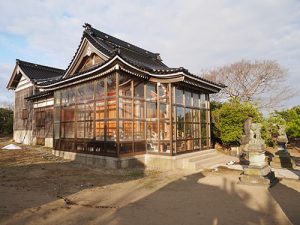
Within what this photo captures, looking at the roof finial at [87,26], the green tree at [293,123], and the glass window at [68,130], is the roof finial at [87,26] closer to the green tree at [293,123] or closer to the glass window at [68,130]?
the glass window at [68,130]

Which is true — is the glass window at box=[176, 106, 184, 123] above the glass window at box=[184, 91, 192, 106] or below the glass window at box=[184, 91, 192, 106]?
below

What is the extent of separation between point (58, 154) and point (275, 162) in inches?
521

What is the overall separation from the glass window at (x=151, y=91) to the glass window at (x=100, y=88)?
94.1 inches

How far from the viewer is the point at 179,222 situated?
16.8 feet

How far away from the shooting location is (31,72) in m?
24.5

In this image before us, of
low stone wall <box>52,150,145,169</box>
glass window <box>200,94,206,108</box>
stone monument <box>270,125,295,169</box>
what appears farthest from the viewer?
glass window <box>200,94,206,108</box>

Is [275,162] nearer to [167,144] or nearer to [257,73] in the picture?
[167,144]

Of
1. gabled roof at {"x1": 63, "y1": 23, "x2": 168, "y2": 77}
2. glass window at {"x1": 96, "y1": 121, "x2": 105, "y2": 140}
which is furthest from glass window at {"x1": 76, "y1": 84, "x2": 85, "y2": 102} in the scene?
glass window at {"x1": 96, "y1": 121, "x2": 105, "y2": 140}

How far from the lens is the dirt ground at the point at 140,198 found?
5.31 m

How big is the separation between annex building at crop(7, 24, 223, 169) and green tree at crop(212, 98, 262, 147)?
2311mm

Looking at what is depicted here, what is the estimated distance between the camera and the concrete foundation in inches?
898

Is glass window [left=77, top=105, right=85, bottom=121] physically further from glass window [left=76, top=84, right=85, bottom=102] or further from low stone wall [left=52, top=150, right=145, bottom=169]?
low stone wall [left=52, top=150, right=145, bottom=169]

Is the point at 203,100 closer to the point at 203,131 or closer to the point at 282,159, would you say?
the point at 203,131

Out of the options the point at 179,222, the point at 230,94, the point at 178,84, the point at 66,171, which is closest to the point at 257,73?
the point at 230,94
